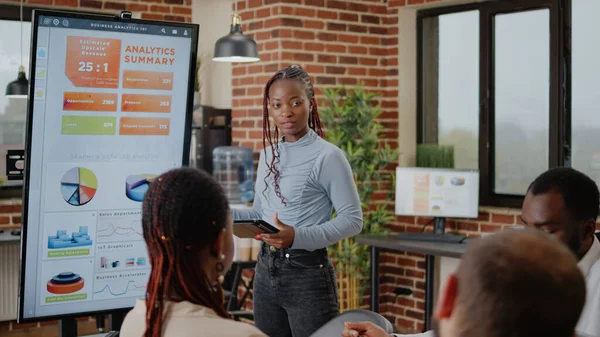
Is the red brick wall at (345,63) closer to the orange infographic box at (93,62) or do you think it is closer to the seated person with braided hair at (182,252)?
the orange infographic box at (93,62)

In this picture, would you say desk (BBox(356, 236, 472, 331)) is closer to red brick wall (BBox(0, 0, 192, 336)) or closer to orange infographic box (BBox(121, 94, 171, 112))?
red brick wall (BBox(0, 0, 192, 336))

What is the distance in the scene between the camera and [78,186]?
2.34 meters

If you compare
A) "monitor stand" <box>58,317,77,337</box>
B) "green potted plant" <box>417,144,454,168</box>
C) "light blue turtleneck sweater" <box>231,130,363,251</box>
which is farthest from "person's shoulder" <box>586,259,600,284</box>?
"green potted plant" <box>417,144,454,168</box>

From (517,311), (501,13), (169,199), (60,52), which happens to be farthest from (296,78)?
(501,13)

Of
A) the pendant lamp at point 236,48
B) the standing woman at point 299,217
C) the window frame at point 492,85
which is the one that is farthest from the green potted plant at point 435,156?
the standing woman at point 299,217

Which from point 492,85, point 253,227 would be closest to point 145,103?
point 253,227

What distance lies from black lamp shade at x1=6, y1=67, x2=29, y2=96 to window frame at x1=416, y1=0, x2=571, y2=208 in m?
2.83

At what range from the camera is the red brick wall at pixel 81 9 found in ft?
18.7

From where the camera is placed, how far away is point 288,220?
2.87 m

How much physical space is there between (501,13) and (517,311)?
487cm

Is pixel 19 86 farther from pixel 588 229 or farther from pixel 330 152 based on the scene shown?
pixel 588 229

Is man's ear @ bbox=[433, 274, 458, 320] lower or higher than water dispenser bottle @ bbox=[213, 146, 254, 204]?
lower

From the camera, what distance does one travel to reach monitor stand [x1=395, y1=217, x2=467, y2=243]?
16.6ft

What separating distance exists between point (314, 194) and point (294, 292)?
1.16ft
